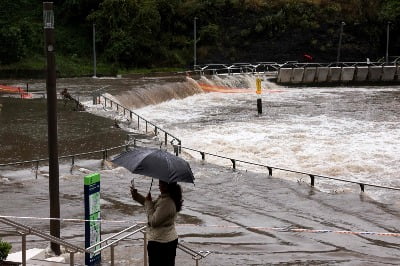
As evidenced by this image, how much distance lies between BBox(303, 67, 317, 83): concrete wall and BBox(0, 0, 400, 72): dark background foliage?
641 cm

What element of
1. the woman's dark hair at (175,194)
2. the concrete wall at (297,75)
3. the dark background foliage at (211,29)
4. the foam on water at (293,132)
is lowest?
the foam on water at (293,132)

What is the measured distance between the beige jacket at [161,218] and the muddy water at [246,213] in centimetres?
283

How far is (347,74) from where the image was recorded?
61125mm

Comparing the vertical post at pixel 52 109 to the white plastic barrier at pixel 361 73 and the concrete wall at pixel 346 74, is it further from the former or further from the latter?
the white plastic barrier at pixel 361 73

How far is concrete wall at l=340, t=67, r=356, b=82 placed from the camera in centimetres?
6097

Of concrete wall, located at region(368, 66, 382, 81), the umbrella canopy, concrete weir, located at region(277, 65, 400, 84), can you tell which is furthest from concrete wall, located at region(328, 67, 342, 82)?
the umbrella canopy

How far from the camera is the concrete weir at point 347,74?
60156mm

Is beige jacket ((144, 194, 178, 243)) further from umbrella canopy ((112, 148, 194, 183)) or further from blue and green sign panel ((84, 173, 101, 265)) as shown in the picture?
blue and green sign panel ((84, 173, 101, 265))

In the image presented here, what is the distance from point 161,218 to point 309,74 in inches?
2162

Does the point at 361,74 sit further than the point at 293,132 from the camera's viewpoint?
Yes

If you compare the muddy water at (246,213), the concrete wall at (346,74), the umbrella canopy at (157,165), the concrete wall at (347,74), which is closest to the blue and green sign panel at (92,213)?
the umbrella canopy at (157,165)

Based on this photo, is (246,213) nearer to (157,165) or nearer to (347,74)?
(157,165)

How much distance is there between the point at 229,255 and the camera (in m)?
11.0

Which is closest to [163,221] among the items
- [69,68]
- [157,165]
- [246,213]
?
[157,165]
